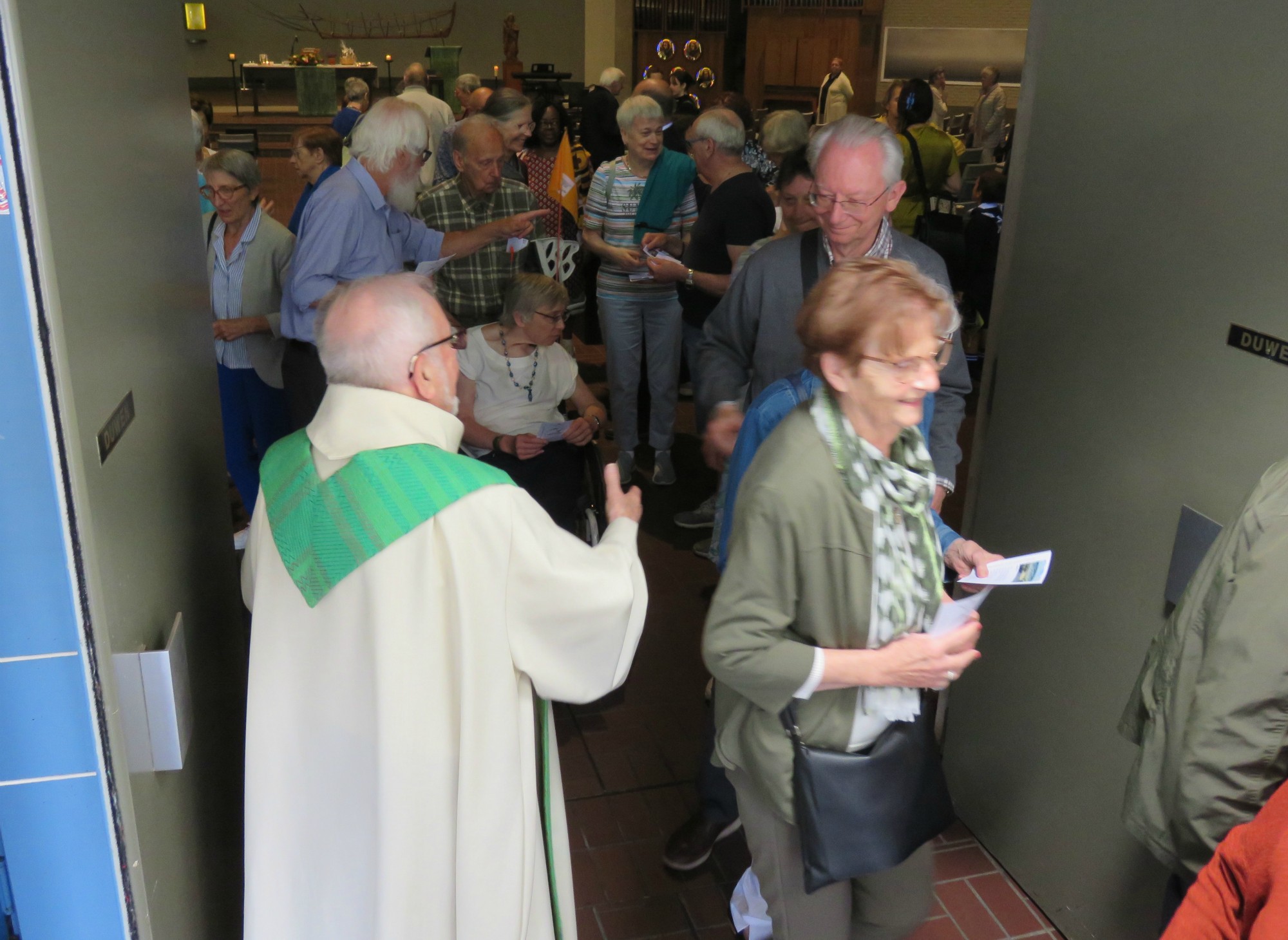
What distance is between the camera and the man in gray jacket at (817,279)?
2514mm

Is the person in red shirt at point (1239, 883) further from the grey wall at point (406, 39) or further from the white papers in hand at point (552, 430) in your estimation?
the grey wall at point (406, 39)

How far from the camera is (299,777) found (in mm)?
1870

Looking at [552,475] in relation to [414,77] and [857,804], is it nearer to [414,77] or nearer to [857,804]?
[857,804]

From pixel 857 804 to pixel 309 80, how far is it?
17.6 metres

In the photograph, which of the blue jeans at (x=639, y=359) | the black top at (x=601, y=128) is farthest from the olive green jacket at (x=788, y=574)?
the black top at (x=601, y=128)

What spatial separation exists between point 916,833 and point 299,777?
1.09 meters

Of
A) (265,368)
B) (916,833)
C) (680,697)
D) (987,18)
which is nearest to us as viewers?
(916,833)

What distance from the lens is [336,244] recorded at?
3.67 m

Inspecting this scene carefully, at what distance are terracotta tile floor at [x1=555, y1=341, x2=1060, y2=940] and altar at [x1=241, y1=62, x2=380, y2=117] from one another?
48.9 feet

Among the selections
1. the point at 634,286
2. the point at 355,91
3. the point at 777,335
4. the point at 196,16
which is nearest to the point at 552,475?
the point at 777,335

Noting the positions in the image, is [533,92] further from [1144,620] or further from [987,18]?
[987,18]

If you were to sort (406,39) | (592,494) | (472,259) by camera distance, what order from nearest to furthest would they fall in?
(592,494) → (472,259) → (406,39)

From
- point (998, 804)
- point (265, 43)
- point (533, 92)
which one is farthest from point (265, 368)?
point (265, 43)

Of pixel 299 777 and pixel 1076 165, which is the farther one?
pixel 1076 165
